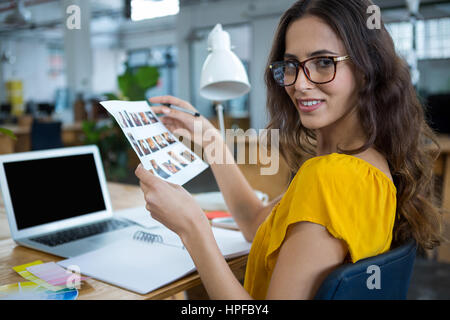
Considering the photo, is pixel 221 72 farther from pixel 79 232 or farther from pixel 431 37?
pixel 431 37

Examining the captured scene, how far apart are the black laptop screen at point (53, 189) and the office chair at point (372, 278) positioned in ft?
3.15

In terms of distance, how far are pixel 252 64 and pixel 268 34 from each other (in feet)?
2.39

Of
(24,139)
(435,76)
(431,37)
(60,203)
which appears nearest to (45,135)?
(24,139)

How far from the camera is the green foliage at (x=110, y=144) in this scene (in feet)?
12.4

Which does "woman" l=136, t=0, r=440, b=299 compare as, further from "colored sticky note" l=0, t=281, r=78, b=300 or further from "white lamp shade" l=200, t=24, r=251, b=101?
"white lamp shade" l=200, t=24, r=251, b=101

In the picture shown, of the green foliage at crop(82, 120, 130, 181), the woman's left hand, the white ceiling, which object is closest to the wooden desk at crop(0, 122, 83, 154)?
the green foliage at crop(82, 120, 130, 181)

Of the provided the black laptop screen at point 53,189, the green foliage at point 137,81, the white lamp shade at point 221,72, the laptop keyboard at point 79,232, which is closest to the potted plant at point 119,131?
the green foliage at point 137,81

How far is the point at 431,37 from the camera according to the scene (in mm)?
7965

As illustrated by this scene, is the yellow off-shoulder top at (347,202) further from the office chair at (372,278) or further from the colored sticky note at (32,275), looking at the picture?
the colored sticky note at (32,275)

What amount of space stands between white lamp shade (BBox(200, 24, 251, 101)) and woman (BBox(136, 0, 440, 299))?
373 mm

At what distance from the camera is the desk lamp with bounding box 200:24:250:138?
1499 mm

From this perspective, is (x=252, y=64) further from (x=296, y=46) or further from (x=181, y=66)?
(x=296, y=46)

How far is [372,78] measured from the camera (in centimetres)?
94
